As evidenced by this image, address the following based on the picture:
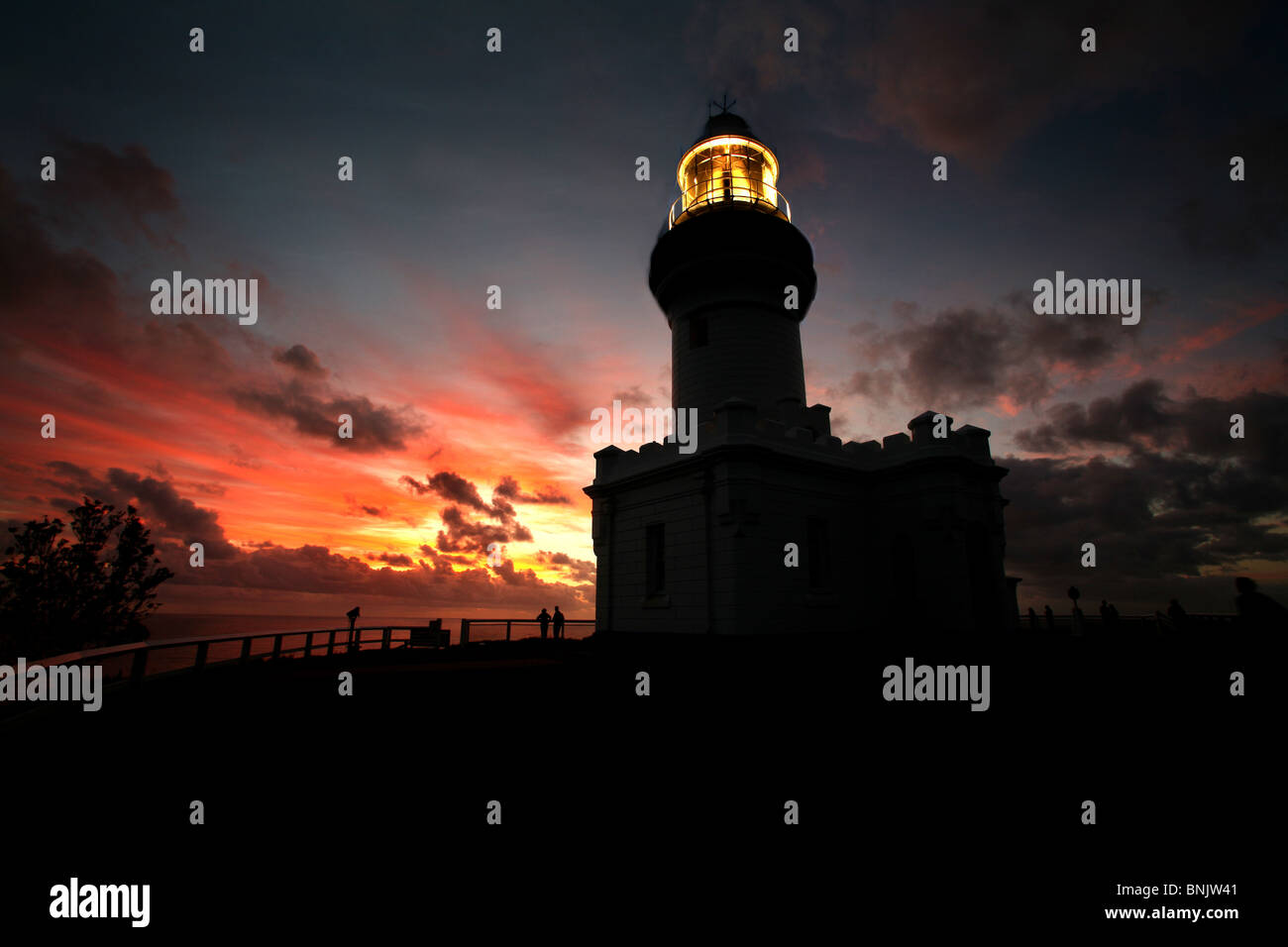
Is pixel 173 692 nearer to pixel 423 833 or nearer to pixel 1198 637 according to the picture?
pixel 423 833

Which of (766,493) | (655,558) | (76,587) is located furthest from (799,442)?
(76,587)

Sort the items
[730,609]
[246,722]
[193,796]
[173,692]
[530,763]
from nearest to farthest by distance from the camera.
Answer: [193,796] → [530,763] → [246,722] → [173,692] → [730,609]

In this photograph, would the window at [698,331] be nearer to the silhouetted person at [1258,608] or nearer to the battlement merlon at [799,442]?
the battlement merlon at [799,442]

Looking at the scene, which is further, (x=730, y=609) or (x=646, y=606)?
(x=646, y=606)

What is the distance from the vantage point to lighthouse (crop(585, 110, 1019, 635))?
45.2 ft

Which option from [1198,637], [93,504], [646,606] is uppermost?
[93,504]

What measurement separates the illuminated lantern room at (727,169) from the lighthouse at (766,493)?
146mm

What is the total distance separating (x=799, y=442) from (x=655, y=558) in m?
5.41

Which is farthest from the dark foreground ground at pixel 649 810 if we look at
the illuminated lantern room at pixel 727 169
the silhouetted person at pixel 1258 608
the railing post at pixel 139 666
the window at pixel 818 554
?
the illuminated lantern room at pixel 727 169

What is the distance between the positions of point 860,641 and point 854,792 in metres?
9.61

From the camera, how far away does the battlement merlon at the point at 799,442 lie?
14.2m

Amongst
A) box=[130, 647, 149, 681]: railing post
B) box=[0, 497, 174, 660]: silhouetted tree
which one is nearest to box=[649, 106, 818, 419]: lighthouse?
box=[130, 647, 149, 681]: railing post
